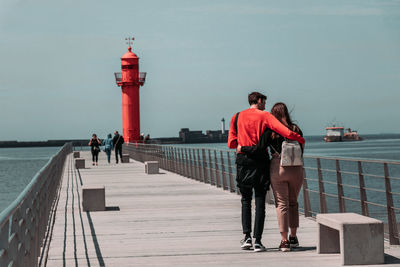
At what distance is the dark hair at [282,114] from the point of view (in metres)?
7.11

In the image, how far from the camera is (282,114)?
714 cm

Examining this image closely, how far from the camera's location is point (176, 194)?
15.5 metres

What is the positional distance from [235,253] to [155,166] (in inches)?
688

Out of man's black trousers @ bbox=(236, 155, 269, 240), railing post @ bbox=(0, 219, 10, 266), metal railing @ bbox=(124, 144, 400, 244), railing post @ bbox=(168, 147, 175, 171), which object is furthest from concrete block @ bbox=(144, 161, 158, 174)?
railing post @ bbox=(0, 219, 10, 266)

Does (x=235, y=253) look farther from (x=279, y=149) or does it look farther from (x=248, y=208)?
(x=279, y=149)

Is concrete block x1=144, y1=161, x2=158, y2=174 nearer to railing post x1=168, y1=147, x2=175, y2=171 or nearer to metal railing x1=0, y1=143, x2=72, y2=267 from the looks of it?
railing post x1=168, y1=147, x2=175, y2=171

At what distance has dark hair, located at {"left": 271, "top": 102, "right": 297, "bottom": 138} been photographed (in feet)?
23.3

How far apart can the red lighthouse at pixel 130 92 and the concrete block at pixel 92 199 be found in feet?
118

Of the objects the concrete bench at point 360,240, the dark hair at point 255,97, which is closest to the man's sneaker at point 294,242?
the concrete bench at point 360,240

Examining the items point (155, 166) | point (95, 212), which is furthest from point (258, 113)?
point (155, 166)

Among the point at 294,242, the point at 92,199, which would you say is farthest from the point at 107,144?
the point at 294,242

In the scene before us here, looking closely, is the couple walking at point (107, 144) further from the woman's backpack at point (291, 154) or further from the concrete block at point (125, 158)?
the woman's backpack at point (291, 154)

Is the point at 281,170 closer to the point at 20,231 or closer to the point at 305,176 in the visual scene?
the point at 20,231

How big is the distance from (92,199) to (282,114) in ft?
19.2
